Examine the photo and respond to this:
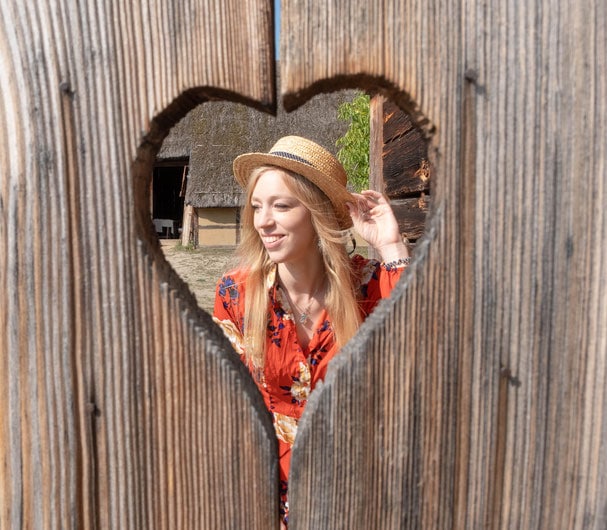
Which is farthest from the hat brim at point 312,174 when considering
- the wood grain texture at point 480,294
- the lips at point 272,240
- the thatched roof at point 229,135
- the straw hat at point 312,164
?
the thatched roof at point 229,135

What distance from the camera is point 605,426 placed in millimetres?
733

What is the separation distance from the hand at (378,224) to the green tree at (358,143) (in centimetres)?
547

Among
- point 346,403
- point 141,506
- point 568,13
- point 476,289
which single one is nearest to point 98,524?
point 141,506

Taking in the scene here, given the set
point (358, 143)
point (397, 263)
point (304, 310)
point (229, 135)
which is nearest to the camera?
point (397, 263)

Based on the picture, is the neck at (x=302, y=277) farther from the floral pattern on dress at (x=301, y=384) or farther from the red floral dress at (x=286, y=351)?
the floral pattern on dress at (x=301, y=384)

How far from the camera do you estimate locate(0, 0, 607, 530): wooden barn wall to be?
699 mm

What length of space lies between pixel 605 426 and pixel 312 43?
2.26ft

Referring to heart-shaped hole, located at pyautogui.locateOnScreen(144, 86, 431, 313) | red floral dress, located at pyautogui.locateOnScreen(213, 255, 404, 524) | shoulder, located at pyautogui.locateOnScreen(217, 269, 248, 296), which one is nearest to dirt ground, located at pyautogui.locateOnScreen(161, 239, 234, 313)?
heart-shaped hole, located at pyautogui.locateOnScreen(144, 86, 431, 313)

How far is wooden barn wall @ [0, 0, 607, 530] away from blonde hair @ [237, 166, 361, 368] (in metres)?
1.58

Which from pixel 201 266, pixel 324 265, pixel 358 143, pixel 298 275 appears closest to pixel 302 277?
pixel 298 275

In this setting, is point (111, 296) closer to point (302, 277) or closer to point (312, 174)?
point (312, 174)

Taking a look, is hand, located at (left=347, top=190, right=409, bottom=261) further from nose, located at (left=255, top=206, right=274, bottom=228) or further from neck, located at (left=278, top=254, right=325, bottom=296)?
nose, located at (left=255, top=206, right=274, bottom=228)

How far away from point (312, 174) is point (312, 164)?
0.16 feet

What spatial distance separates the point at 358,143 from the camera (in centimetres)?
802
